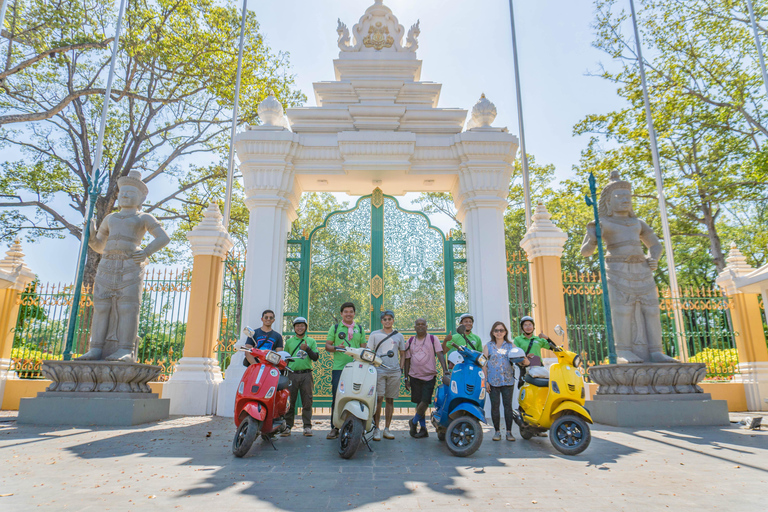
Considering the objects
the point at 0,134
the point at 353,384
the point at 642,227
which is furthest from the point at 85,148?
the point at 642,227

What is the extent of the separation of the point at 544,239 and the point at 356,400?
181 inches

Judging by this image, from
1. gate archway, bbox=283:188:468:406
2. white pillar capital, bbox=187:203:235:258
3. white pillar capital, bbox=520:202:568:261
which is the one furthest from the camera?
white pillar capital, bbox=187:203:235:258

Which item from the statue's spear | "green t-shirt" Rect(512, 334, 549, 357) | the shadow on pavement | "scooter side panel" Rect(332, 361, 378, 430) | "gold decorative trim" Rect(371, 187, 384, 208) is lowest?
the shadow on pavement

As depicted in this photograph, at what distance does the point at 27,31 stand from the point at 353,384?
1424 centimetres

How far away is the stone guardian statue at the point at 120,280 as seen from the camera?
6062 mm

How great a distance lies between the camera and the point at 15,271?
8109mm

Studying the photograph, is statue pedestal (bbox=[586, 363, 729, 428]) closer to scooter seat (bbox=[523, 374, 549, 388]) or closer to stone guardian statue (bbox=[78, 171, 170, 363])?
scooter seat (bbox=[523, 374, 549, 388])

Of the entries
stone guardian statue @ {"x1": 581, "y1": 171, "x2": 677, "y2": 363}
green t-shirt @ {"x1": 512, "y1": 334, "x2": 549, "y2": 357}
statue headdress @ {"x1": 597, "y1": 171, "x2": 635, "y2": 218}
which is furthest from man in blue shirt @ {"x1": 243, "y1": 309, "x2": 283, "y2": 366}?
statue headdress @ {"x1": 597, "y1": 171, "x2": 635, "y2": 218}

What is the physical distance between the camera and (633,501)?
2.62m

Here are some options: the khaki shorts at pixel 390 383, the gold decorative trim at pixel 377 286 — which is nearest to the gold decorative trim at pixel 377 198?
the gold decorative trim at pixel 377 286

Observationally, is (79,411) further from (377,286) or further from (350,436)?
(377,286)

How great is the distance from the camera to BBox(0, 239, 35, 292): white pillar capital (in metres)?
7.93

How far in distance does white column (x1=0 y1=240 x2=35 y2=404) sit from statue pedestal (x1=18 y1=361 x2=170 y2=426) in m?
2.95

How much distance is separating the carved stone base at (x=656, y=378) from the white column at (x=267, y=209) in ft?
15.3
